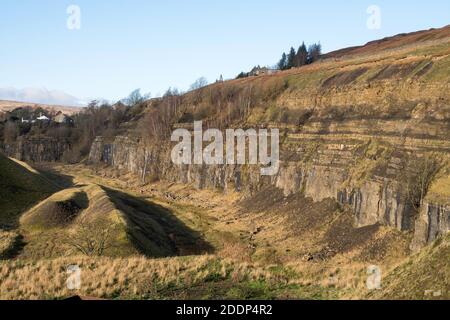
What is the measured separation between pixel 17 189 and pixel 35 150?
74225 millimetres

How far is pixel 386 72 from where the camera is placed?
50.4 metres

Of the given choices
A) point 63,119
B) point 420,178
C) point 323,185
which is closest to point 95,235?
point 323,185

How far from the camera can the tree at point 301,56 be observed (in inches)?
5298

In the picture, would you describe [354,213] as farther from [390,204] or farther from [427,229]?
[427,229]

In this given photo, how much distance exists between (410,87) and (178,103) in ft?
212

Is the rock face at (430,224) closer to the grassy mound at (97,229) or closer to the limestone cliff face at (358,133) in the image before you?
the limestone cliff face at (358,133)

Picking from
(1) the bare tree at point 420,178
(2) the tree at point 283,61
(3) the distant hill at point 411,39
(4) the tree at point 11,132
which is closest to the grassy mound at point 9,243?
(1) the bare tree at point 420,178

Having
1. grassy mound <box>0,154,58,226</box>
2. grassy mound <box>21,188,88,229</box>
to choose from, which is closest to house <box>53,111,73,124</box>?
grassy mound <box>0,154,58,226</box>

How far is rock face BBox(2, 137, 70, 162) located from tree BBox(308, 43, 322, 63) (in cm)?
8344

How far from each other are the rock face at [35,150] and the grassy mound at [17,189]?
6226 centimetres

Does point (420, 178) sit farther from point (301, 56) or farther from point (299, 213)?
point (301, 56)

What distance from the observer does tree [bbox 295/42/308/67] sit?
442 ft
